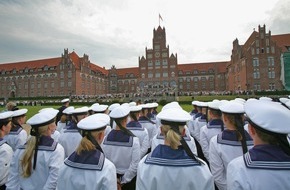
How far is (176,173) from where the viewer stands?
7.11 ft

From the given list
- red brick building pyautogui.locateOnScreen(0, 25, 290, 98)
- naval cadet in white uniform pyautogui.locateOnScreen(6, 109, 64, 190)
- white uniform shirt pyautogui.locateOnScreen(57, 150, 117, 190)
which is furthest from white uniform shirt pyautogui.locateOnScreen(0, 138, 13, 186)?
red brick building pyautogui.locateOnScreen(0, 25, 290, 98)

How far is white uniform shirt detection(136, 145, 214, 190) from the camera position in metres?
2.17

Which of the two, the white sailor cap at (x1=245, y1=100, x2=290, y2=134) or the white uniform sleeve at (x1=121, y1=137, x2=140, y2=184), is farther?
the white uniform sleeve at (x1=121, y1=137, x2=140, y2=184)

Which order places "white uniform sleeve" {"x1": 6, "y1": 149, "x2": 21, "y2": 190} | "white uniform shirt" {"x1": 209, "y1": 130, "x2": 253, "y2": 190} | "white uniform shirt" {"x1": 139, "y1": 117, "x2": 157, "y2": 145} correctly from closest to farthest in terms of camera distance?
"white uniform sleeve" {"x1": 6, "y1": 149, "x2": 21, "y2": 190}
"white uniform shirt" {"x1": 209, "y1": 130, "x2": 253, "y2": 190}
"white uniform shirt" {"x1": 139, "y1": 117, "x2": 157, "y2": 145}

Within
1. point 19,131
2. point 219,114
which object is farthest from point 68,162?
point 219,114

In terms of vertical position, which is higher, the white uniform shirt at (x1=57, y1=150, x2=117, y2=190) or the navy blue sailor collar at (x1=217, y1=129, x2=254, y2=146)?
the navy blue sailor collar at (x1=217, y1=129, x2=254, y2=146)

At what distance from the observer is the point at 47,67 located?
2904 inches

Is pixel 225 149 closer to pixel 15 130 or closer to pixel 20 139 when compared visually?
pixel 20 139

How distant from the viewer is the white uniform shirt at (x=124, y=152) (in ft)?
11.9

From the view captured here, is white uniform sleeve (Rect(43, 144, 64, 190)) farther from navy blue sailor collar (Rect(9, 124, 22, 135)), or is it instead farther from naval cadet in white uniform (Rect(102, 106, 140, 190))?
navy blue sailor collar (Rect(9, 124, 22, 135))

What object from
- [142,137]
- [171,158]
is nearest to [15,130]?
[142,137]

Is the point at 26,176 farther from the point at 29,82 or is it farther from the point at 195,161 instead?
the point at 29,82

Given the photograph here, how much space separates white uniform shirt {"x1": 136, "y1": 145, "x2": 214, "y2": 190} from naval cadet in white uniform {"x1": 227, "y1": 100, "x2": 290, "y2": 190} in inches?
12.8

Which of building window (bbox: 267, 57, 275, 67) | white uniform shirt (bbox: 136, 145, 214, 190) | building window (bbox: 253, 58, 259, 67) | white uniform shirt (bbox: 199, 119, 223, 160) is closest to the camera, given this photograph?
white uniform shirt (bbox: 136, 145, 214, 190)
